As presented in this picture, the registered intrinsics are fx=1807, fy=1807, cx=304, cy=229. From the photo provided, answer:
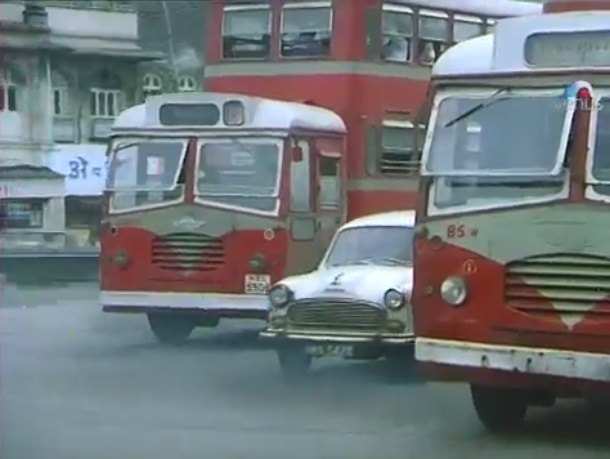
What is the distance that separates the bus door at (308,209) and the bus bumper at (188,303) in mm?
540

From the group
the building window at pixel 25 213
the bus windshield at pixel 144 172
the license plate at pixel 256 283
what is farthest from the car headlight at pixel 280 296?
the building window at pixel 25 213

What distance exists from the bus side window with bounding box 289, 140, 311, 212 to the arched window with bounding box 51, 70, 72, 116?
1264 inches

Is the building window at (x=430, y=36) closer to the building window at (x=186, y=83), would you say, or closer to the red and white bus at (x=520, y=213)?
the red and white bus at (x=520, y=213)

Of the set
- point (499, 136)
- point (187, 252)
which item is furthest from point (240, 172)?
point (499, 136)

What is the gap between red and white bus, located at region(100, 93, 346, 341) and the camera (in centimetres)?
1881

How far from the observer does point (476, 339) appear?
1183 centimetres

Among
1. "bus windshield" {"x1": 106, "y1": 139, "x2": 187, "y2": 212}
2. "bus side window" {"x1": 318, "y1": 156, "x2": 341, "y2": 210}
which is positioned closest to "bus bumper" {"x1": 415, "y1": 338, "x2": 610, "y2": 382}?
"bus windshield" {"x1": 106, "y1": 139, "x2": 187, "y2": 212}

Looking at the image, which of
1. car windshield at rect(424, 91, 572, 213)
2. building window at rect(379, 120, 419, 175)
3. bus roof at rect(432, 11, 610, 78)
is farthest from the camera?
building window at rect(379, 120, 419, 175)

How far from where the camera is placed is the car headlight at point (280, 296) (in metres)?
15.6

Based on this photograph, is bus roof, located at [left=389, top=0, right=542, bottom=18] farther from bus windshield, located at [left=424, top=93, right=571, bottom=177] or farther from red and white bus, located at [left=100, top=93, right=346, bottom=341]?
bus windshield, located at [left=424, top=93, right=571, bottom=177]

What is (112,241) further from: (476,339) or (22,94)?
(22,94)

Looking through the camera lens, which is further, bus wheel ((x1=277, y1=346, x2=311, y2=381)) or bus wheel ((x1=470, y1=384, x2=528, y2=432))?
bus wheel ((x1=277, y1=346, x2=311, y2=381))

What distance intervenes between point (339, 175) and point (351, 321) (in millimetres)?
5422

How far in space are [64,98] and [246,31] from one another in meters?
29.5
